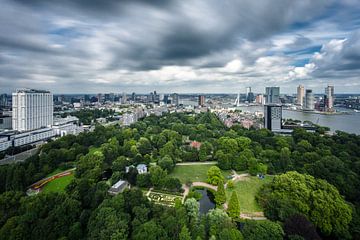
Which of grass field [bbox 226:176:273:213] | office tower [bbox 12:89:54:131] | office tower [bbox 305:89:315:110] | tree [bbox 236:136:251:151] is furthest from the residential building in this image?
office tower [bbox 12:89:54:131]

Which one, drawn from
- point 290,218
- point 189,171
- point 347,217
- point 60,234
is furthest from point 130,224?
point 347,217

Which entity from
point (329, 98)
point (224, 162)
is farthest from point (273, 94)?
point (224, 162)

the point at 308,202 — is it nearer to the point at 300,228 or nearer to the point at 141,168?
the point at 300,228

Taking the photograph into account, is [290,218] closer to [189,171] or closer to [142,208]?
[142,208]

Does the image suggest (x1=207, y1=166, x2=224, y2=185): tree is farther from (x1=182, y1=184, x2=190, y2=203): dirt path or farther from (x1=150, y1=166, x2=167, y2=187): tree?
(x1=150, y1=166, x2=167, y2=187): tree

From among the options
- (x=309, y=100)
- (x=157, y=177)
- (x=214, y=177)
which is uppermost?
(x=309, y=100)

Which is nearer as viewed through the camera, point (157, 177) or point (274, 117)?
point (157, 177)

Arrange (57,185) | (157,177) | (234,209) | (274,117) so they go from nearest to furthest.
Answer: (234,209), (157,177), (57,185), (274,117)
